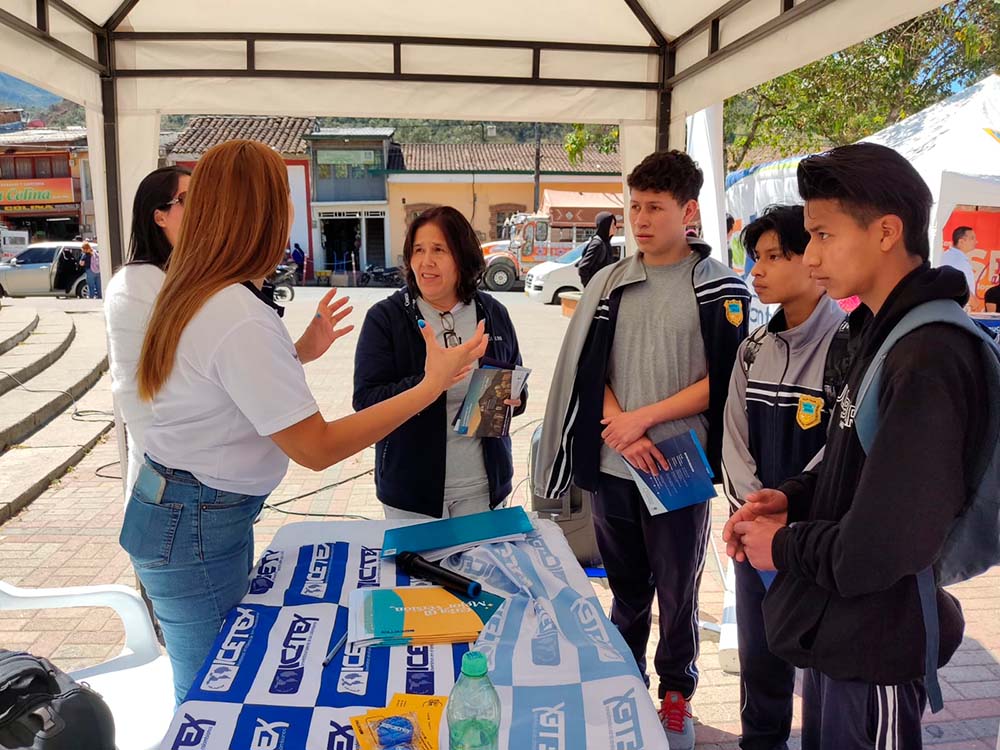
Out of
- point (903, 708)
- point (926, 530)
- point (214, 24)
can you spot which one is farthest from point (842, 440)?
point (214, 24)

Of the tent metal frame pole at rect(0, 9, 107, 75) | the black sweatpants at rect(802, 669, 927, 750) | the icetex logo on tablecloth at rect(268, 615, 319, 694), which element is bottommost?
the black sweatpants at rect(802, 669, 927, 750)

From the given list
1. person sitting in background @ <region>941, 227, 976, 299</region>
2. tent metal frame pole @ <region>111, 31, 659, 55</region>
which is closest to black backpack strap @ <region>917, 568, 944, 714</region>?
tent metal frame pole @ <region>111, 31, 659, 55</region>

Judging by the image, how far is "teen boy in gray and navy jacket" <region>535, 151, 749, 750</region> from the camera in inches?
92.8

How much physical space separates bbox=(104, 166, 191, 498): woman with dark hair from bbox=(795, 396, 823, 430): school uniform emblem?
1.76 meters

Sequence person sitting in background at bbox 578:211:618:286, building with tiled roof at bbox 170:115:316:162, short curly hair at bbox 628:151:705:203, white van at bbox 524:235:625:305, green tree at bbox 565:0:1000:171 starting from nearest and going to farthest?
short curly hair at bbox 628:151:705:203 < person sitting in background at bbox 578:211:618:286 < green tree at bbox 565:0:1000:171 < white van at bbox 524:235:625:305 < building with tiled roof at bbox 170:115:316:162

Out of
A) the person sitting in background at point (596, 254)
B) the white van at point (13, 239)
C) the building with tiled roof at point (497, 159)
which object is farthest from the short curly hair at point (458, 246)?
the building with tiled roof at point (497, 159)

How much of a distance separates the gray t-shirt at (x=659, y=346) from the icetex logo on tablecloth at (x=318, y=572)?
1.02 metres

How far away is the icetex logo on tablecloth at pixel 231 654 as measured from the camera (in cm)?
128

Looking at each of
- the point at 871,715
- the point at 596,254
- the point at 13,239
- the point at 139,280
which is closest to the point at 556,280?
the point at 596,254

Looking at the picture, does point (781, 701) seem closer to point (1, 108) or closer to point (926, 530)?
point (926, 530)

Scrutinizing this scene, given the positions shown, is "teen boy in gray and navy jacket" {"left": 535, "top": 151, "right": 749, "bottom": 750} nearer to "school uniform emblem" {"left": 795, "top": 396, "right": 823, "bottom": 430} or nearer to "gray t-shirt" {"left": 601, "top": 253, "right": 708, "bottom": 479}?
"gray t-shirt" {"left": 601, "top": 253, "right": 708, "bottom": 479}

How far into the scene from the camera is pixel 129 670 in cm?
225

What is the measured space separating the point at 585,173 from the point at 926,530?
31.4 metres

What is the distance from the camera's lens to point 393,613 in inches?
59.7
